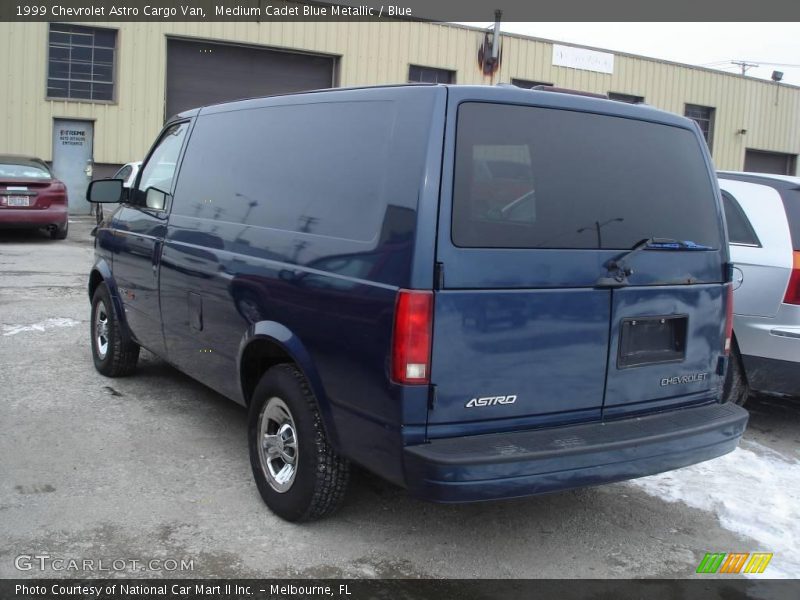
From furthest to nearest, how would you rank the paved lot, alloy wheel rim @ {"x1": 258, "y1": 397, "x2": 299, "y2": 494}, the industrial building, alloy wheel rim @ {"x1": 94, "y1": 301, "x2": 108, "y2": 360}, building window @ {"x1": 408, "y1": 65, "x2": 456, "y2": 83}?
building window @ {"x1": 408, "y1": 65, "x2": 456, "y2": 83} < the industrial building < alloy wheel rim @ {"x1": 94, "y1": 301, "x2": 108, "y2": 360} < alloy wheel rim @ {"x1": 258, "y1": 397, "x2": 299, "y2": 494} < the paved lot

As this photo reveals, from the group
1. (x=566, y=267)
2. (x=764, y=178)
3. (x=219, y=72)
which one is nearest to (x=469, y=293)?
(x=566, y=267)

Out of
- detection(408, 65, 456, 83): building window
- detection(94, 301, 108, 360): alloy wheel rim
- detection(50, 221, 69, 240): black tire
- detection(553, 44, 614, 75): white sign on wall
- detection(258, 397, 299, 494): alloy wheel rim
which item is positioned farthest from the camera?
detection(553, 44, 614, 75): white sign on wall

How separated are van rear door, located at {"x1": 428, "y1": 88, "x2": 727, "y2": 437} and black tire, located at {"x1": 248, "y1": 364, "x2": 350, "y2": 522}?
694 mm

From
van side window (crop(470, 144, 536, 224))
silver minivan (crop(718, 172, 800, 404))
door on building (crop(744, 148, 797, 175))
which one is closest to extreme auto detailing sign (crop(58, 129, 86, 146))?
silver minivan (crop(718, 172, 800, 404))

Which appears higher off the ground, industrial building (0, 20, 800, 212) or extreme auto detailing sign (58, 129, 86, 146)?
industrial building (0, 20, 800, 212)

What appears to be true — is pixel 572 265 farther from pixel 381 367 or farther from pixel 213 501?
pixel 213 501

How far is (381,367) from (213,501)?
4.88 feet

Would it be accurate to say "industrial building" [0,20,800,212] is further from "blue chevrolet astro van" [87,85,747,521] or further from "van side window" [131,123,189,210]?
"blue chevrolet astro van" [87,85,747,521]

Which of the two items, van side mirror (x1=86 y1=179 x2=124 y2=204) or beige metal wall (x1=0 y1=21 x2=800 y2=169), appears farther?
beige metal wall (x1=0 y1=21 x2=800 y2=169)

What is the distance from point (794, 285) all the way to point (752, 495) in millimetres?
1474

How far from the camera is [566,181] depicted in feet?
11.3

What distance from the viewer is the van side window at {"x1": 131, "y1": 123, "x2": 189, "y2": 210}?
520 centimetres

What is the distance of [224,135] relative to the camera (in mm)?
4660

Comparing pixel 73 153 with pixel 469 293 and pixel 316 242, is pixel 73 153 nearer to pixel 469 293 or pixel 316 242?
pixel 316 242
